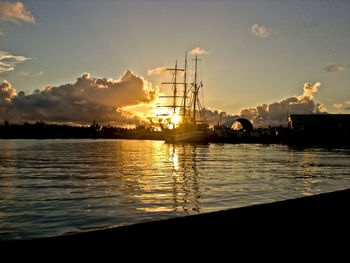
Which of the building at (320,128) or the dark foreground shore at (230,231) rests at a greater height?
the building at (320,128)

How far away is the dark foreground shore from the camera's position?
13.8ft

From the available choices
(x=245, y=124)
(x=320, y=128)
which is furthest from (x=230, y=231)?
(x=245, y=124)

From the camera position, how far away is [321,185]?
17.8 metres

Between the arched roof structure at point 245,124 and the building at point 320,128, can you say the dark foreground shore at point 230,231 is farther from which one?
the arched roof structure at point 245,124

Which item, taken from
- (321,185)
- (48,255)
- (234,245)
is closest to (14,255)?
(48,255)

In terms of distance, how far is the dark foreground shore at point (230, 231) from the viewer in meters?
4.20

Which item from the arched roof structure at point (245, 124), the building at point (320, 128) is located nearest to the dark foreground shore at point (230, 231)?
the building at point (320, 128)

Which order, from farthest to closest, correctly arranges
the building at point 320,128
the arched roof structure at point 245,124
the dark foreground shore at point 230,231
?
the arched roof structure at point 245,124
the building at point 320,128
the dark foreground shore at point 230,231

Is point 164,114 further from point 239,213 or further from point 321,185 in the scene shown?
point 239,213

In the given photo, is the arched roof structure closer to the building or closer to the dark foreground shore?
the building

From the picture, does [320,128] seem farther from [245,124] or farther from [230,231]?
[230,231]

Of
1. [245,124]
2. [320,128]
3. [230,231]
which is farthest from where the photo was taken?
[245,124]

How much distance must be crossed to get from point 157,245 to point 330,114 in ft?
456

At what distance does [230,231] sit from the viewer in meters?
4.96
